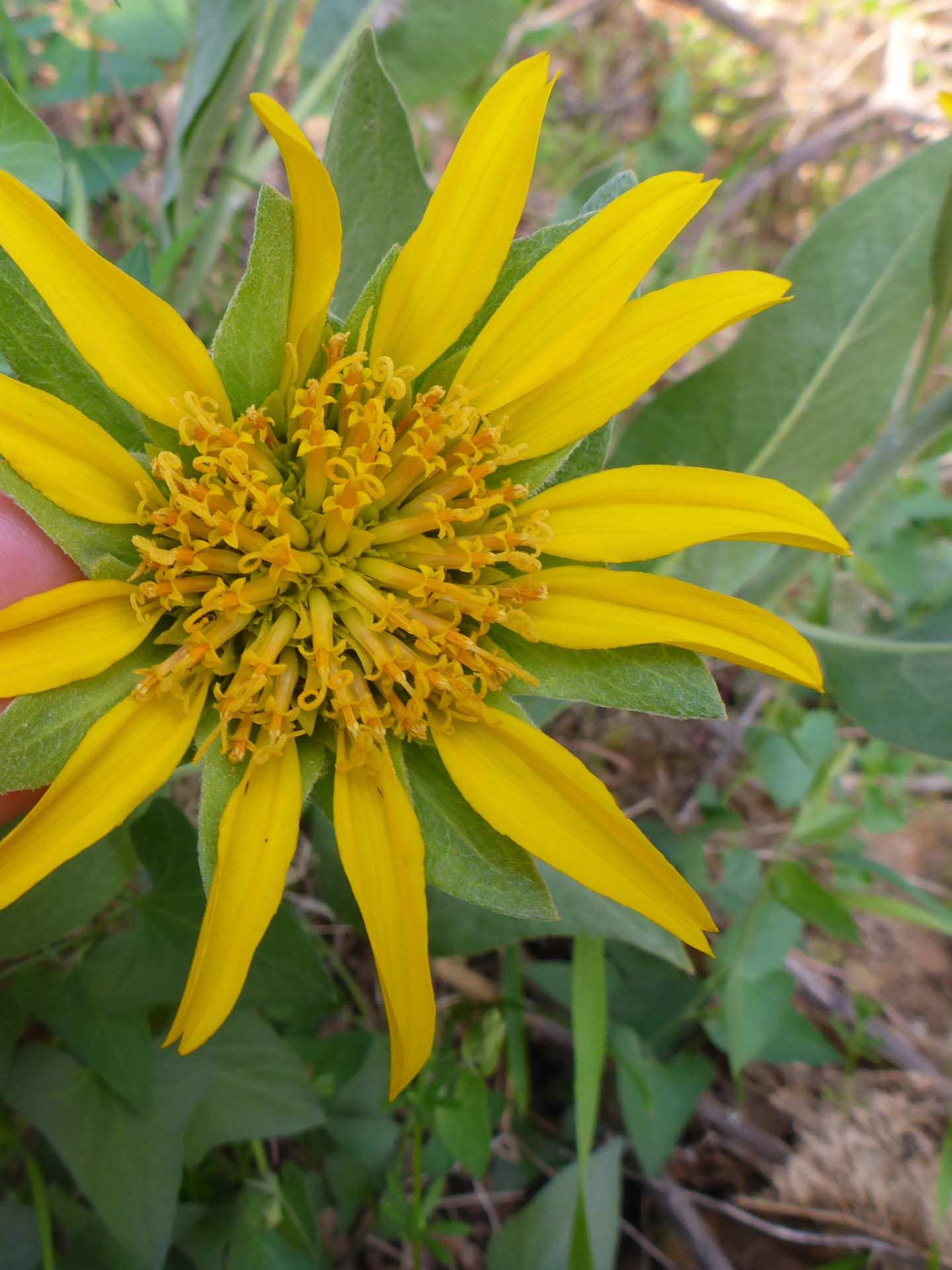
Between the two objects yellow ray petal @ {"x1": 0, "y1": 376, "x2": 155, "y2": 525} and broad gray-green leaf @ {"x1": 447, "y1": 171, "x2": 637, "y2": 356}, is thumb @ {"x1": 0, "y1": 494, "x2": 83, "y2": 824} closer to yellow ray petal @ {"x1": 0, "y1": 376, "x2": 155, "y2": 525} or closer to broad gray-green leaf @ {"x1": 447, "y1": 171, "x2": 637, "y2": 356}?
yellow ray petal @ {"x1": 0, "y1": 376, "x2": 155, "y2": 525}

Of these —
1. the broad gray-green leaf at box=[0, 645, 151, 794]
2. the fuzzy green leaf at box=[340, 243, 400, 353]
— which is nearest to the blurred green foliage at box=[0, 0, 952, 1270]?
the broad gray-green leaf at box=[0, 645, 151, 794]

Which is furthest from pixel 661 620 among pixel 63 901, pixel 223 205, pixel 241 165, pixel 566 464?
pixel 241 165

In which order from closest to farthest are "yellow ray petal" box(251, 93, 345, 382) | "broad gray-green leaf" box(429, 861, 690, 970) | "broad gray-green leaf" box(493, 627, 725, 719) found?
"yellow ray petal" box(251, 93, 345, 382) → "broad gray-green leaf" box(493, 627, 725, 719) → "broad gray-green leaf" box(429, 861, 690, 970)

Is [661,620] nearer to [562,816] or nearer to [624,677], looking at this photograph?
[624,677]

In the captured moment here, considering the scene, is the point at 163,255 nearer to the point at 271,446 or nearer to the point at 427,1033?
the point at 271,446

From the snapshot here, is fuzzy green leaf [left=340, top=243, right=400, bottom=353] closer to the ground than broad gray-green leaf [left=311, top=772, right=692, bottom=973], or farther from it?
farther from it

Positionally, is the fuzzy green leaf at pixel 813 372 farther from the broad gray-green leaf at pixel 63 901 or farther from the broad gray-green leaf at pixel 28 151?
the broad gray-green leaf at pixel 63 901

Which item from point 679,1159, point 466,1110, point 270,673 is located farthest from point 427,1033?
point 679,1159
